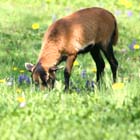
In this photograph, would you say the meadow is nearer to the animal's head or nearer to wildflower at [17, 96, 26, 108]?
wildflower at [17, 96, 26, 108]

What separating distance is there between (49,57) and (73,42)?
0.55 metres

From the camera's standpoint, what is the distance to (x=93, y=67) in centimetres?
1056

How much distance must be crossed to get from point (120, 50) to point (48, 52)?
3811 millimetres

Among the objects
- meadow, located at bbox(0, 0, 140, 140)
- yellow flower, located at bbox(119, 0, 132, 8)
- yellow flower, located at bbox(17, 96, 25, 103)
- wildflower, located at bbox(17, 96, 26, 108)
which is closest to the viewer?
meadow, located at bbox(0, 0, 140, 140)

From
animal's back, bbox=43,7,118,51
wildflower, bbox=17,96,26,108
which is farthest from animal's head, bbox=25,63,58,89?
wildflower, bbox=17,96,26,108

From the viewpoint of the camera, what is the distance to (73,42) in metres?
8.65

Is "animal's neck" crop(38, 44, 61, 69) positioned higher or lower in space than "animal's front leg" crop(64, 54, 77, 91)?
higher

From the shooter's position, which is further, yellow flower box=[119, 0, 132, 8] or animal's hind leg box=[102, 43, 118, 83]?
yellow flower box=[119, 0, 132, 8]

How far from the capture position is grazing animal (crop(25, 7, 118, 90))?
26.5ft

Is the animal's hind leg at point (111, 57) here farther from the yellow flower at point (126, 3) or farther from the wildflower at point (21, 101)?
the yellow flower at point (126, 3)

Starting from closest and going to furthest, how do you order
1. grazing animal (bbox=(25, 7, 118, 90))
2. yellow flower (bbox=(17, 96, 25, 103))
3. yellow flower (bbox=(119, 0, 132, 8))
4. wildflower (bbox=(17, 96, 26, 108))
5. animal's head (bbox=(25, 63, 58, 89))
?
wildflower (bbox=(17, 96, 26, 108)) → yellow flower (bbox=(17, 96, 25, 103)) → animal's head (bbox=(25, 63, 58, 89)) → grazing animal (bbox=(25, 7, 118, 90)) → yellow flower (bbox=(119, 0, 132, 8))

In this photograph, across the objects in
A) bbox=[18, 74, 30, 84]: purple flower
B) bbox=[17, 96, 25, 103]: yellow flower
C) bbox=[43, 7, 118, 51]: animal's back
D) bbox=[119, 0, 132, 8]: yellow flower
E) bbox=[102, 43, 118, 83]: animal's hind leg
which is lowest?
bbox=[119, 0, 132, 8]: yellow flower

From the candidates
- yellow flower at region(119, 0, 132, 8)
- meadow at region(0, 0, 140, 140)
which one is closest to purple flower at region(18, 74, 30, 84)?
meadow at region(0, 0, 140, 140)

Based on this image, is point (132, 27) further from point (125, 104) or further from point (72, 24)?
point (125, 104)
